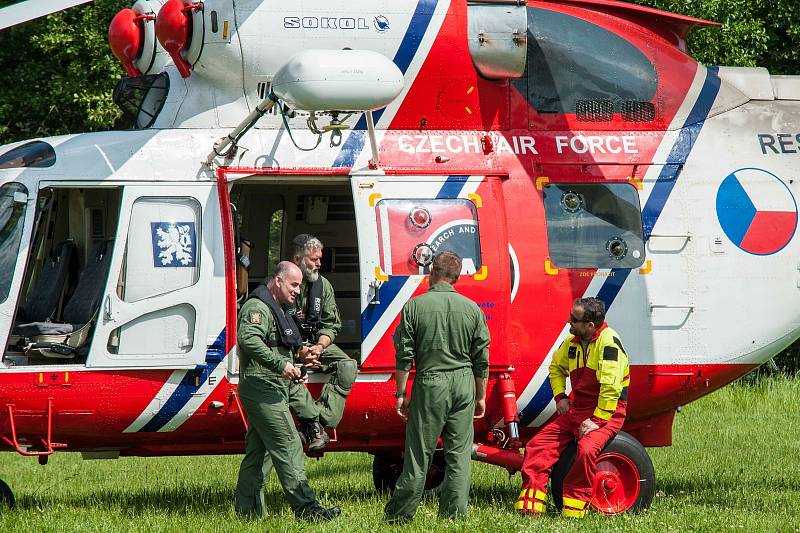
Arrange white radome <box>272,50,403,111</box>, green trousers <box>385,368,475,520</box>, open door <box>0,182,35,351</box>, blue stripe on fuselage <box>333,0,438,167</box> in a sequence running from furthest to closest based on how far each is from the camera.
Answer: blue stripe on fuselage <box>333,0,438,167</box> → open door <box>0,182,35,351</box> → green trousers <box>385,368,475,520</box> → white radome <box>272,50,403,111</box>

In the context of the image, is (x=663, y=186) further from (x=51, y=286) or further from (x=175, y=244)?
(x=51, y=286)

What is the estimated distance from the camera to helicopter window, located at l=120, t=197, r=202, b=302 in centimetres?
792

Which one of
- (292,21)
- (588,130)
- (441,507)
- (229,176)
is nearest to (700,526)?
(441,507)

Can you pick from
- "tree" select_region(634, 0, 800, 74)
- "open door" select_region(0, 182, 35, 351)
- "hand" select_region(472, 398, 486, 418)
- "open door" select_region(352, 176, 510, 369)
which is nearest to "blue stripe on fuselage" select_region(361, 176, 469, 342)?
"open door" select_region(352, 176, 510, 369)

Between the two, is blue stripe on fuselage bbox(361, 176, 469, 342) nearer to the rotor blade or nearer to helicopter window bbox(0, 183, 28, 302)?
helicopter window bbox(0, 183, 28, 302)

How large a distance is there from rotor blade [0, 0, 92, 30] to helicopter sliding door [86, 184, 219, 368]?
134cm

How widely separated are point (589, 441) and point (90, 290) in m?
3.86

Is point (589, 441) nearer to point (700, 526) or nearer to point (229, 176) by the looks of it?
point (700, 526)

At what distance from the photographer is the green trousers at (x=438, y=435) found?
7387 millimetres

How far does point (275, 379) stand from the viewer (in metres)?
7.52

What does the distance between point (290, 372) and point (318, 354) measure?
0.63m

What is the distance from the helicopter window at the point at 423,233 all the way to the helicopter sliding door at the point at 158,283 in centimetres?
122

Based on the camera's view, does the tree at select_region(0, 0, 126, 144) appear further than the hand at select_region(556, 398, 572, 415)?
Yes

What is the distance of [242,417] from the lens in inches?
320
